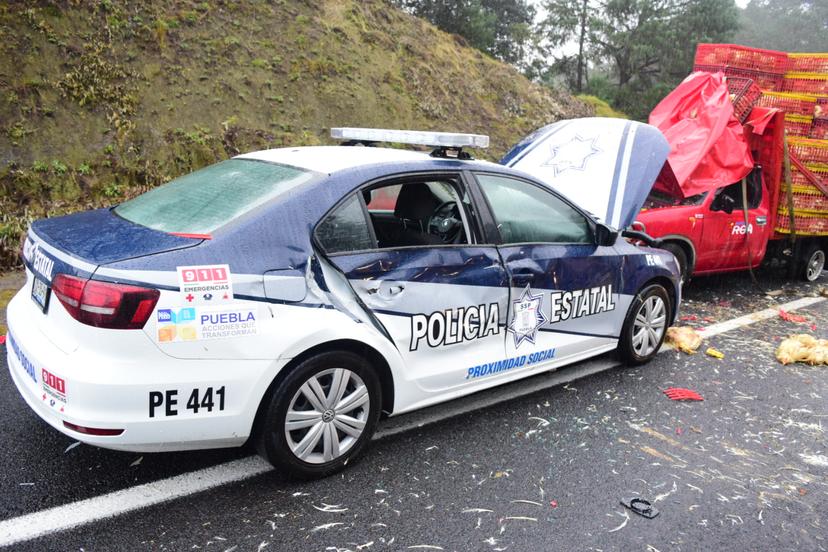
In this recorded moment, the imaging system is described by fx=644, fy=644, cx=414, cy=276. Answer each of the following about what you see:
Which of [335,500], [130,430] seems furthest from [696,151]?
[130,430]

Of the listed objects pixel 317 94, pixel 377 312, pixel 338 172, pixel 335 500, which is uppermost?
pixel 317 94

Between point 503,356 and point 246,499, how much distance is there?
1.72 metres

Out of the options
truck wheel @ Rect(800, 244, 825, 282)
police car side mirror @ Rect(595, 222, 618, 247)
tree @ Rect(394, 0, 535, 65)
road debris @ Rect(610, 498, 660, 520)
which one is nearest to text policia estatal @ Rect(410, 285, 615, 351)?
police car side mirror @ Rect(595, 222, 618, 247)

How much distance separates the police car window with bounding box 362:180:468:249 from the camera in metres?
3.90

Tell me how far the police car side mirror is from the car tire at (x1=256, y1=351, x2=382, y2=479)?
6.79 feet

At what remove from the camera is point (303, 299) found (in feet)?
9.94

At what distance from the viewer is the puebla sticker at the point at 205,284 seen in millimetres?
2738

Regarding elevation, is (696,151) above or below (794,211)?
above

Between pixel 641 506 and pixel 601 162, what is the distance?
3.32m

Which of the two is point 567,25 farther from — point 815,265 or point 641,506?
point 641,506

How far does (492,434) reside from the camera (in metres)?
3.87

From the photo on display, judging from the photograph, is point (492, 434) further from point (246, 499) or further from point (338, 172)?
point (338, 172)

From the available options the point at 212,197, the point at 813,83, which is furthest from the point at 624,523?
the point at 813,83

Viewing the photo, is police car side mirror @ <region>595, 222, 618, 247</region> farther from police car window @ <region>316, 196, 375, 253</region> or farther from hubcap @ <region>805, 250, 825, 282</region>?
hubcap @ <region>805, 250, 825, 282</region>
